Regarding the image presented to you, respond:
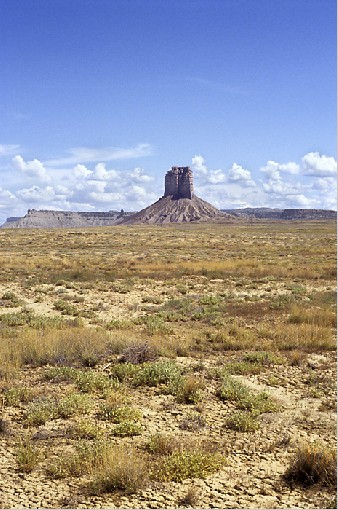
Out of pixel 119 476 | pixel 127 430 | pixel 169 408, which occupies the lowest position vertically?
pixel 169 408

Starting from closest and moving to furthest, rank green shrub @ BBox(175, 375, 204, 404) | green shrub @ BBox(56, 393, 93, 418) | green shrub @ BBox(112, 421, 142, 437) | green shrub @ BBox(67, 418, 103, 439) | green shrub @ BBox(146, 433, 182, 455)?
1. green shrub @ BBox(146, 433, 182, 455)
2. green shrub @ BBox(67, 418, 103, 439)
3. green shrub @ BBox(112, 421, 142, 437)
4. green shrub @ BBox(56, 393, 93, 418)
5. green shrub @ BBox(175, 375, 204, 404)

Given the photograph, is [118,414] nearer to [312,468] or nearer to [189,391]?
[189,391]

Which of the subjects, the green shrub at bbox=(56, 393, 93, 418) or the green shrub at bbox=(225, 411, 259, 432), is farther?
the green shrub at bbox=(56, 393, 93, 418)

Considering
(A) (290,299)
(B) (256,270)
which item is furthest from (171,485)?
(B) (256,270)

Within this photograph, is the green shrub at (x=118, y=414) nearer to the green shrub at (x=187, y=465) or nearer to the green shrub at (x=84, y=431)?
the green shrub at (x=84, y=431)

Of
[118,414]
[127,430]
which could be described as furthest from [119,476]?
[118,414]

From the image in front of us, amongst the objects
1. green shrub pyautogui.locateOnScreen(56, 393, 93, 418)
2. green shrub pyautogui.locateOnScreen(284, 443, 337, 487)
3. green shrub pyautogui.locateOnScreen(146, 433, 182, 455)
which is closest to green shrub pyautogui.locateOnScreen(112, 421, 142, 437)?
green shrub pyautogui.locateOnScreen(146, 433, 182, 455)

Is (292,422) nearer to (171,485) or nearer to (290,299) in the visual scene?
(171,485)

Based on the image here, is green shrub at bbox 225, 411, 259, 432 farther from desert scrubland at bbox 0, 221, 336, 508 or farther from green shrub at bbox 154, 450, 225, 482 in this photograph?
green shrub at bbox 154, 450, 225, 482

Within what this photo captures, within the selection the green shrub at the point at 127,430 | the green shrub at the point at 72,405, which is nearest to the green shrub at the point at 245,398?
the green shrub at the point at 127,430

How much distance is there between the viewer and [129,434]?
725 cm

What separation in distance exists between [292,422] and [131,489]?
3.51 m

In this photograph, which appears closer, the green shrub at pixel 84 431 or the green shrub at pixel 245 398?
the green shrub at pixel 84 431

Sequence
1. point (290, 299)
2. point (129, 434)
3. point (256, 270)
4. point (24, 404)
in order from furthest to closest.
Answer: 1. point (256, 270)
2. point (290, 299)
3. point (24, 404)
4. point (129, 434)
